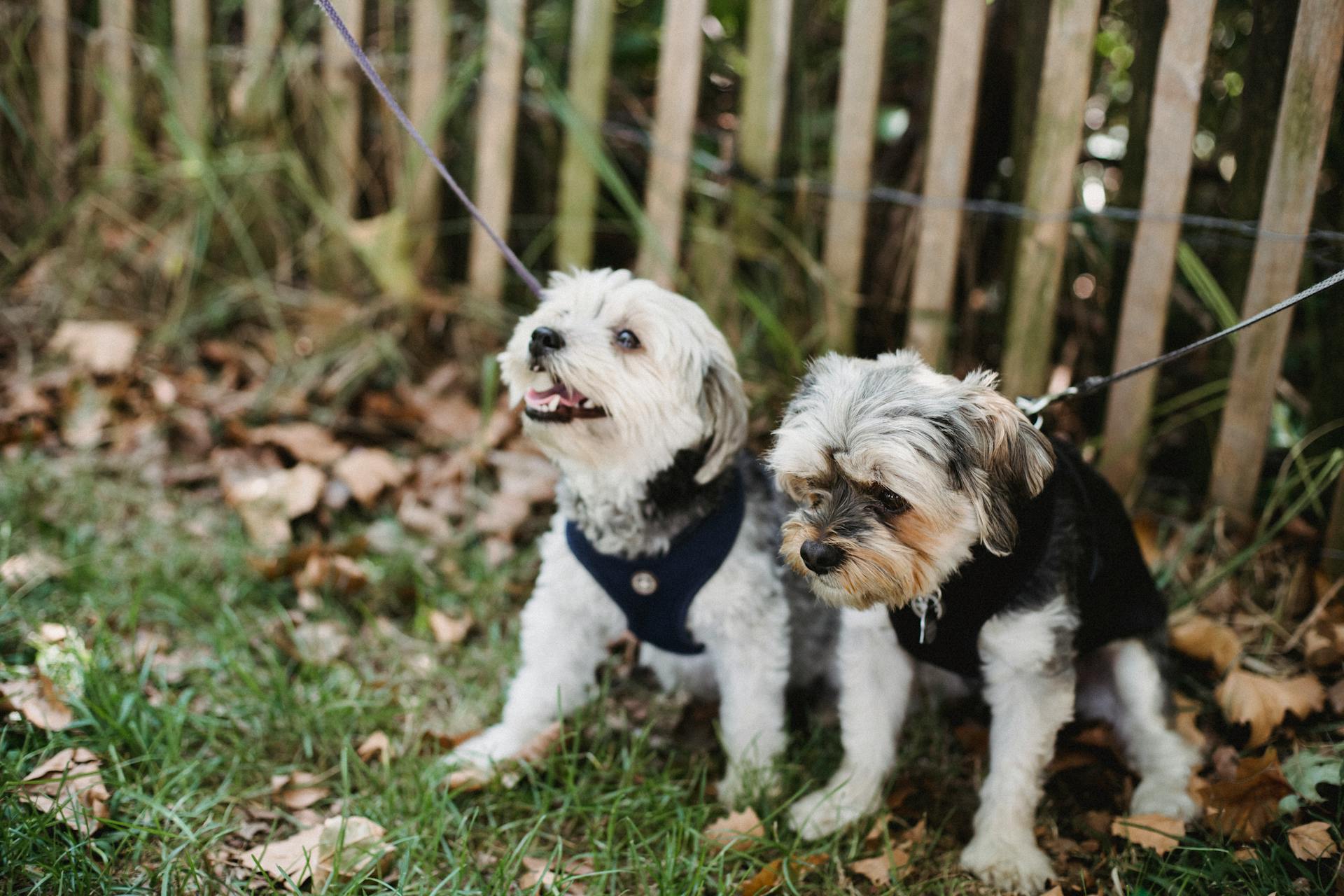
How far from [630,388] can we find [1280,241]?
230 centimetres

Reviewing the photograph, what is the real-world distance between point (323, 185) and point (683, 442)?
129 inches

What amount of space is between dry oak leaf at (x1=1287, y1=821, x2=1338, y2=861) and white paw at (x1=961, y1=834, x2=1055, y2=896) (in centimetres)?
63

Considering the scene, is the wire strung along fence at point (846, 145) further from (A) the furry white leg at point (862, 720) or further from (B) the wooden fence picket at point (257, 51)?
→ (A) the furry white leg at point (862, 720)

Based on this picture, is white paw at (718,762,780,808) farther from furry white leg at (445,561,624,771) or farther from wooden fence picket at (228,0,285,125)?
wooden fence picket at (228,0,285,125)

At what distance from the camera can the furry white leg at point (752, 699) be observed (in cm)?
307

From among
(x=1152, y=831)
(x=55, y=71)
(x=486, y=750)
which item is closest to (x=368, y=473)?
(x=486, y=750)

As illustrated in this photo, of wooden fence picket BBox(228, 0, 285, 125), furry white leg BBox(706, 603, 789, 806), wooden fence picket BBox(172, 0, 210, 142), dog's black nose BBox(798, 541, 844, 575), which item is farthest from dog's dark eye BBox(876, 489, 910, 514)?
wooden fence picket BBox(172, 0, 210, 142)

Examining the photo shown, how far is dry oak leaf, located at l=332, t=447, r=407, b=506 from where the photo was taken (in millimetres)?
4410

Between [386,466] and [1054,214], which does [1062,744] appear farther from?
[386,466]

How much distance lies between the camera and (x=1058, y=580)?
106 inches

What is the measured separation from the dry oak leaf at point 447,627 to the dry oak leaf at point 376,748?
0.59m

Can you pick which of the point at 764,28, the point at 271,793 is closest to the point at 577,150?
the point at 764,28

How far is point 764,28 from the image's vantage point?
4191 millimetres

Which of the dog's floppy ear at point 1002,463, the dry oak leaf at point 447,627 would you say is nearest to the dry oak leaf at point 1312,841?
the dog's floppy ear at point 1002,463
